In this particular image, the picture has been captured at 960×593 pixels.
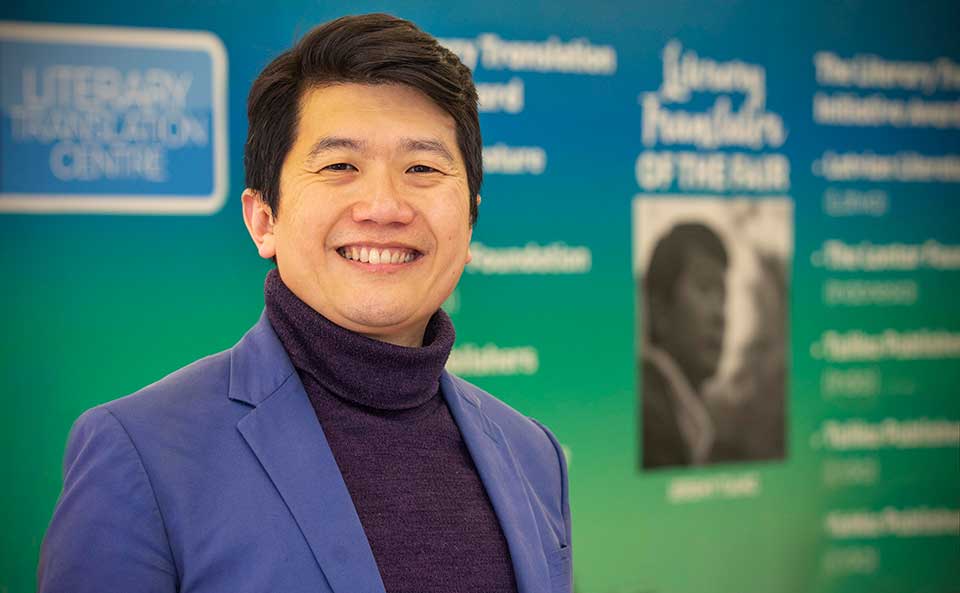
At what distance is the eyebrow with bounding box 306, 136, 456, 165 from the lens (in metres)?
1.32

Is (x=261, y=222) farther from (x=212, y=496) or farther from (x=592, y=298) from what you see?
(x=592, y=298)

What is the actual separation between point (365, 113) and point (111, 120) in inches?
50.4

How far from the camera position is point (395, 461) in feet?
4.42

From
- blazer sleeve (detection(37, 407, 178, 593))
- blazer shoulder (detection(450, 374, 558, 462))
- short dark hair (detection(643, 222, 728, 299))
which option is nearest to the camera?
blazer sleeve (detection(37, 407, 178, 593))

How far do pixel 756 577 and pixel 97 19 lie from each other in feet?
7.66

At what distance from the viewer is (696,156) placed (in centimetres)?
306

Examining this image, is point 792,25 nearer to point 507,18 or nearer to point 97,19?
point 507,18

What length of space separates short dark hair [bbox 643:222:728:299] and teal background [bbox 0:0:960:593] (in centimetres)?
8

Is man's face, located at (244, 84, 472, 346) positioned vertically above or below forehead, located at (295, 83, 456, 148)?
below

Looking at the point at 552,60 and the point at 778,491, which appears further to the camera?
the point at 778,491

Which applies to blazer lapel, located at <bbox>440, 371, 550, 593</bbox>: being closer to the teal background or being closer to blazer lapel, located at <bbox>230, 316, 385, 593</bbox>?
blazer lapel, located at <bbox>230, 316, 385, 593</bbox>

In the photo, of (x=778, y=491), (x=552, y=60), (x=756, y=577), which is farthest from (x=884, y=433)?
(x=552, y=60)

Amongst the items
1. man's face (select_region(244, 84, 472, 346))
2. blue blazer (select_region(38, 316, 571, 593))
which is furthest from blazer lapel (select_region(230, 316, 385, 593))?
man's face (select_region(244, 84, 472, 346))

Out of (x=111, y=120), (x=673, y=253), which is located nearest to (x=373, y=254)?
(x=111, y=120)
